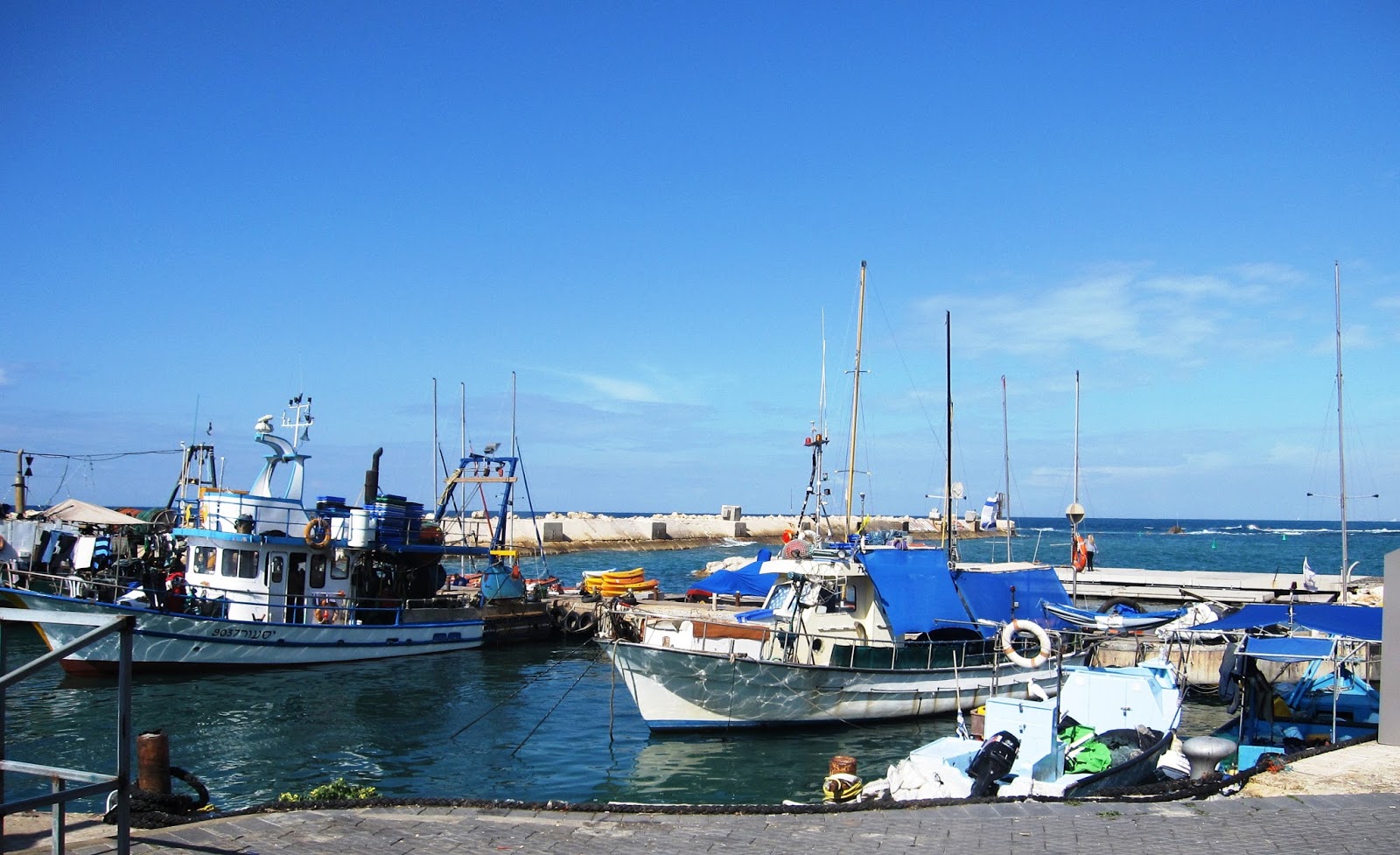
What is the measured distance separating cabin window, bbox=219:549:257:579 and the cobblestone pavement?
20.4m

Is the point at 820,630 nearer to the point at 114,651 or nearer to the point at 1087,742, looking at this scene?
the point at 1087,742

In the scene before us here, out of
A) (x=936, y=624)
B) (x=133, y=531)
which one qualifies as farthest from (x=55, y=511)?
(x=936, y=624)

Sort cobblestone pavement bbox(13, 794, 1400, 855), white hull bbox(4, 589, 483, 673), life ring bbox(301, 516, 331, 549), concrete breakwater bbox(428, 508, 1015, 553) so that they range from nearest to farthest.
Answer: cobblestone pavement bbox(13, 794, 1400, 855), white hull bbox(4, 589, 483, 673), life ring bbox(301, 516, 331, 549), concrete breakwater bbox(428, 508, 1015, 553)

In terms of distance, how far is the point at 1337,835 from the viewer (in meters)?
8.83

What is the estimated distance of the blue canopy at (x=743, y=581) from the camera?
2769cm

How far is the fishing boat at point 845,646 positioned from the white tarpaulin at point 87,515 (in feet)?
77.8

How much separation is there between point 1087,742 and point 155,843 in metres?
12.1

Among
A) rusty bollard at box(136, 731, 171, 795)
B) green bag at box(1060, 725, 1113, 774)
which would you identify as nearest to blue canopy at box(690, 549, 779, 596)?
green bag at box(1060, 725, 1113, 774)

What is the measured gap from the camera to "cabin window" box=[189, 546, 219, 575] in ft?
91.7

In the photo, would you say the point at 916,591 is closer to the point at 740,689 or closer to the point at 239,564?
the point at 740,689

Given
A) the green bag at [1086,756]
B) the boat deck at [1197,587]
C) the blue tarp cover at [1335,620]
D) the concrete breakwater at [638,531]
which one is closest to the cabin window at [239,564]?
the green bag at [1086,756]

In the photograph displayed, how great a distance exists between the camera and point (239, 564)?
91.9 feet

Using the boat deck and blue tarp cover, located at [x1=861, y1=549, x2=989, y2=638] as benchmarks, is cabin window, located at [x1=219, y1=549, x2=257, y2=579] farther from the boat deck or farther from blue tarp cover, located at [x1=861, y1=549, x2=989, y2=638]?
the boat deck

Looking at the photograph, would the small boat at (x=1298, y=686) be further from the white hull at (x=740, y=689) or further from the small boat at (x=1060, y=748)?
the white hull at (x=740, y=689)
